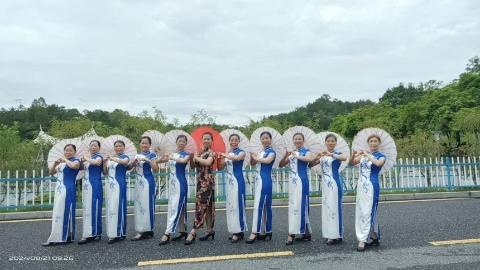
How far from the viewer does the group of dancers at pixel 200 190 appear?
5535 mm

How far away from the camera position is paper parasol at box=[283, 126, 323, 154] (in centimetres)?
584

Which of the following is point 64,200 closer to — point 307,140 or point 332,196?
point 307,140

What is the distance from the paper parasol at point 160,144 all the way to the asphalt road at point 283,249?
143 cm

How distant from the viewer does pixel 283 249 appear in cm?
520

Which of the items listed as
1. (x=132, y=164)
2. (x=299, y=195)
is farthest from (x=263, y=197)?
(x=132, y=164)

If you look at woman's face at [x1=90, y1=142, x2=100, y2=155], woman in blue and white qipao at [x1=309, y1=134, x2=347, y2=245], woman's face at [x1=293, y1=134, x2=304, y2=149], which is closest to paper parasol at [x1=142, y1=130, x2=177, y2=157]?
woman's face at [x1=90, y1=142, x2=100, y2=155]

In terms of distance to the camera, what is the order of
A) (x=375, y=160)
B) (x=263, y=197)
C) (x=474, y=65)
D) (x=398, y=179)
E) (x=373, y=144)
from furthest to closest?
(x=474, y=65), (x=398, y=179), (x=263, y=197), (x=373, y=144), (x=375, y=160)

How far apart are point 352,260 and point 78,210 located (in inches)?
289

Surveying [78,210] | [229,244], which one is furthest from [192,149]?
[78,210]

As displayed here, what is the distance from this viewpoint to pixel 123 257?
4941 millimetres

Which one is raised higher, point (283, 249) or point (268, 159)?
point (268, 159)

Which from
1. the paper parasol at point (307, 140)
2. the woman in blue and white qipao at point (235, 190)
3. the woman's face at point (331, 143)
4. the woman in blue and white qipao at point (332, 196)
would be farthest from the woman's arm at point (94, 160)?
the woman's face at point (331, 143)

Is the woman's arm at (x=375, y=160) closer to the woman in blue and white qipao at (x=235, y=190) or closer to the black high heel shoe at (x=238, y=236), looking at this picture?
the woman in blue and white qipao at (x=235, y=190)

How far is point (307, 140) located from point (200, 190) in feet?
6.17
